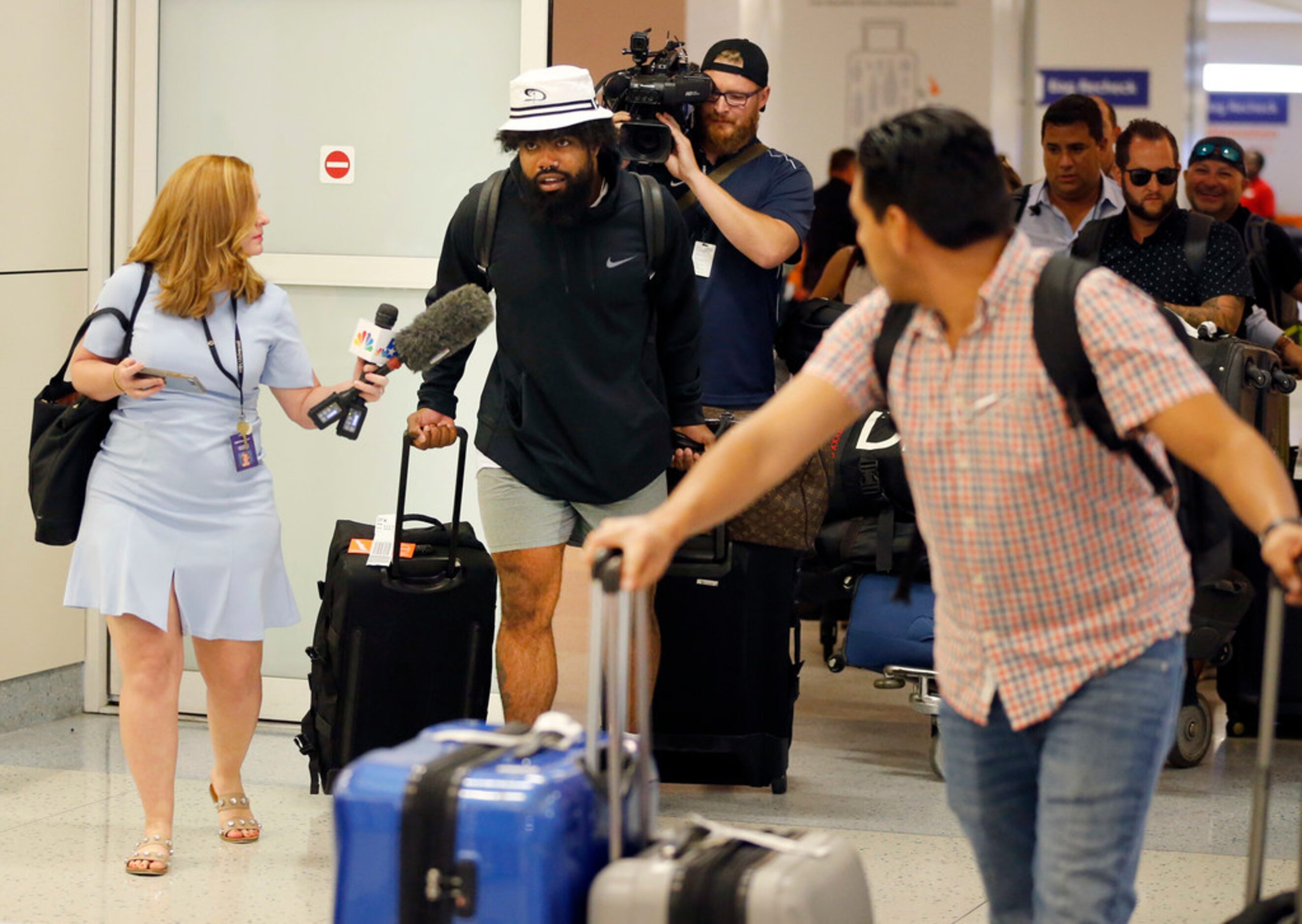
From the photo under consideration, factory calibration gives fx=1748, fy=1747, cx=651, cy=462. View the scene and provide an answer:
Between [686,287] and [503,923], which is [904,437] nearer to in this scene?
[503,923]

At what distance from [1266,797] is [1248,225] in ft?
13.2

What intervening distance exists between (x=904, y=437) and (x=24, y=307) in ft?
11.9

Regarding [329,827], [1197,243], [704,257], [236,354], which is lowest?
[329,827]

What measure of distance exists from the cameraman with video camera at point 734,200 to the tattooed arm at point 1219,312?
1.14 m

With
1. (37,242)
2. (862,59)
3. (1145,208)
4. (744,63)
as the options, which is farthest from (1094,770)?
(862,59)

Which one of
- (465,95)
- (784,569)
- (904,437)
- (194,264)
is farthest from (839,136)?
(904,437)

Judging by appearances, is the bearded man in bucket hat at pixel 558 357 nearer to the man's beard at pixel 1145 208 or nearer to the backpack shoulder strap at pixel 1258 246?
the man's beard at pixel 1145 208

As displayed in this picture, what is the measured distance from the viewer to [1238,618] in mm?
4855

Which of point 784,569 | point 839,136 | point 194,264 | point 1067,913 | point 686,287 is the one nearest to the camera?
point 1067,913

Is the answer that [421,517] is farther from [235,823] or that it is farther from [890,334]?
[890,334]

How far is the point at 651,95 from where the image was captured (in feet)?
14.6

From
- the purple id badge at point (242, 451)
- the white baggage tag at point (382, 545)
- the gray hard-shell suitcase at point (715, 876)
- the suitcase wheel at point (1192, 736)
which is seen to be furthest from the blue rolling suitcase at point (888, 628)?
the gray hard-shell suitcase at point (715, 876)

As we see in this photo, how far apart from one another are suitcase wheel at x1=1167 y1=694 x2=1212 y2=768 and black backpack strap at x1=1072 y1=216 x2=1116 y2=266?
134 centimetres

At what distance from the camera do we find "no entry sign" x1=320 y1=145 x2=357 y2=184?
5.36m
